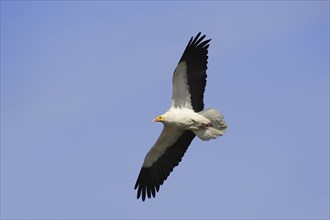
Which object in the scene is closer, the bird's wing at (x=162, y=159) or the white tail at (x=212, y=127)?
the white tail at (x=212, y=127)

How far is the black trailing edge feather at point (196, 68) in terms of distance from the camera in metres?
18.5

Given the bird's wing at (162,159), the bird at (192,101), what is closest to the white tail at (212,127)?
the bird at (192,101)

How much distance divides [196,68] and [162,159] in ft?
9.15

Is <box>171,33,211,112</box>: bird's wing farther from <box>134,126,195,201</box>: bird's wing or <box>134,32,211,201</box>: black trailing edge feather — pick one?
<box>134,126,195,201</box>: bird's wing

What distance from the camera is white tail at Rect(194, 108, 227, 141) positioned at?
18.2m

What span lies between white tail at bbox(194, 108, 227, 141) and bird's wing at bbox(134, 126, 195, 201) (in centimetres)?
85

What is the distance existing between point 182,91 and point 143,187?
311cm

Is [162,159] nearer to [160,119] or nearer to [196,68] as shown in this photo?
[160,119]

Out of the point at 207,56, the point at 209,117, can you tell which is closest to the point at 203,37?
the point at 207,56

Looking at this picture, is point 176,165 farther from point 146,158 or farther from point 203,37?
point 203,37

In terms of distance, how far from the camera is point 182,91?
18.6m

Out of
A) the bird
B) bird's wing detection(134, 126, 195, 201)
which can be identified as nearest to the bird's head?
the bird

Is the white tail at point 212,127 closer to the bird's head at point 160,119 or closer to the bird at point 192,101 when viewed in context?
the bird at point 192,101

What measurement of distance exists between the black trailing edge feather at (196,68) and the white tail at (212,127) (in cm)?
40
